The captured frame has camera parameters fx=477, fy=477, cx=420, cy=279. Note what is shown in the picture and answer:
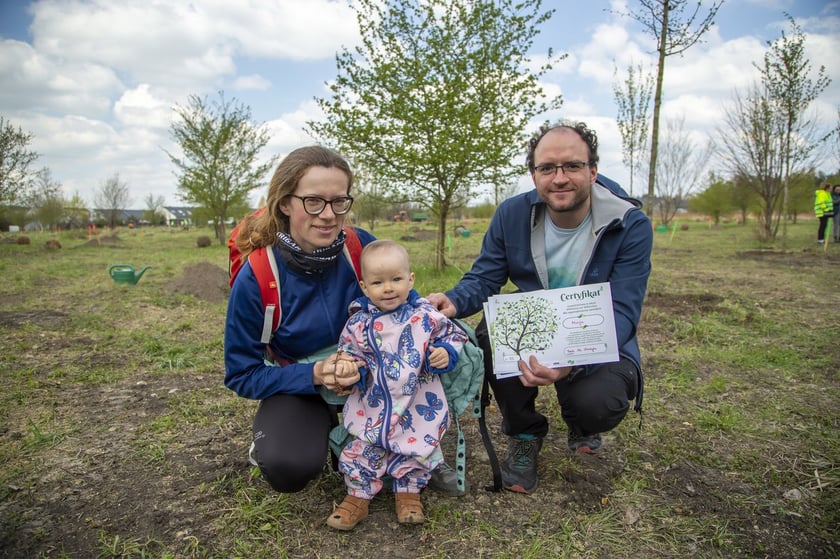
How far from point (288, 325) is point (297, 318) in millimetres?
55

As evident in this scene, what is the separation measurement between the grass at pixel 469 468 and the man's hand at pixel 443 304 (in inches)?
36.2

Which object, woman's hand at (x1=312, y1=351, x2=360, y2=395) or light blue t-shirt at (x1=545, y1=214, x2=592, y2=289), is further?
light blue t-shirt at (x1=545, y1=214, x2=592, y2=289)

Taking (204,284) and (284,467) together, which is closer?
(284,467)

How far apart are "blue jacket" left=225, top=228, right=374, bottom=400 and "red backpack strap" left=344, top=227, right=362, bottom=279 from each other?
0.03 m

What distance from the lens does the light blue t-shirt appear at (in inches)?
105

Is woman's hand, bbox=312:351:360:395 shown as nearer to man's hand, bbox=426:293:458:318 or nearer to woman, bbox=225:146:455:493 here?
woman, bbox=225:146:455:493

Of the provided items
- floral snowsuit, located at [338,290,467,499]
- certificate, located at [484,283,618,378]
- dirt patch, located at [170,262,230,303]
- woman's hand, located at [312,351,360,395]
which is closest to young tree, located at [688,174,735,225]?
dirt patch, located at [170,262,230,303]

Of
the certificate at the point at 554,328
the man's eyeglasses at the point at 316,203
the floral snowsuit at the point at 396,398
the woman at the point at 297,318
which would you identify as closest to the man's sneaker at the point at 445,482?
the woman at the point at 297,318

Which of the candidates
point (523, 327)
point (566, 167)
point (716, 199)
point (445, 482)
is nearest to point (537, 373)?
point (523, 327)

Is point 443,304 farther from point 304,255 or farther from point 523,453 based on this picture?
point 523,453

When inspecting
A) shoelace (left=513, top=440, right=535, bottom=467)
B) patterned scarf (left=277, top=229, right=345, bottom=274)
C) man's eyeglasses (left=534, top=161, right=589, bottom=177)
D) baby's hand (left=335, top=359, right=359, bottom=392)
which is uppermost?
man's eyeglasses (left=534, top=161, right=589, bottom=177)

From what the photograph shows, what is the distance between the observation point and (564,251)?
2.71m

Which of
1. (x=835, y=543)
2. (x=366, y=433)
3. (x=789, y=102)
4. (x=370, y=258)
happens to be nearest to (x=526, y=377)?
(x=366, y=433)

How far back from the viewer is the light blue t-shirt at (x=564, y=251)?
8.75 ft
